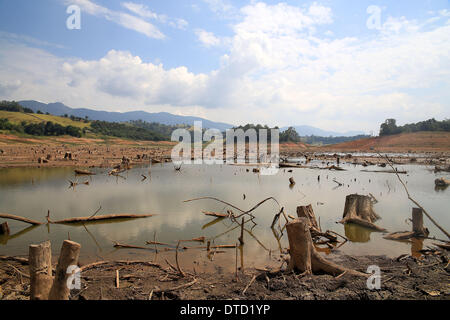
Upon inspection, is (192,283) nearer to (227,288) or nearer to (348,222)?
(227,288)

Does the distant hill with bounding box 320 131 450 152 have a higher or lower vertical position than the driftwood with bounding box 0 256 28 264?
higher

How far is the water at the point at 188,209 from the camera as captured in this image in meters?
7.46

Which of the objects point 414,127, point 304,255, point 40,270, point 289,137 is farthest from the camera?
point 289,137

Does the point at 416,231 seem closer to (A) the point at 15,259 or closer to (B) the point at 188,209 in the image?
(B) the point at 188,209

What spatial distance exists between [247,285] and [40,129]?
67470mm

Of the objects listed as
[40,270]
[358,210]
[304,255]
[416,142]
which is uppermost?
[416,142]

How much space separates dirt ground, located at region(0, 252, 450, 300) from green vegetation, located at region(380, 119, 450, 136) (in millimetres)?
75617

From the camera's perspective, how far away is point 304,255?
5105mm

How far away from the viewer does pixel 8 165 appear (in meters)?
25.6

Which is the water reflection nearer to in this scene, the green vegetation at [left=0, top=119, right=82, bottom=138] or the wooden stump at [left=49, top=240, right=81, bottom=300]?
the wooden stump at [left=49, top=240, right=81, bottom=300]

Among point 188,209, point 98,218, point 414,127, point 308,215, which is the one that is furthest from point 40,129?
point 414,127

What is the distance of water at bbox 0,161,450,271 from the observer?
24.5 feet

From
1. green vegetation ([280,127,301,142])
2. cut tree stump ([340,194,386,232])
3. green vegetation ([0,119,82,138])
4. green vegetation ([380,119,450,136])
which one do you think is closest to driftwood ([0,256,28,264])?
cut tree stump ([340,194,386,232])
